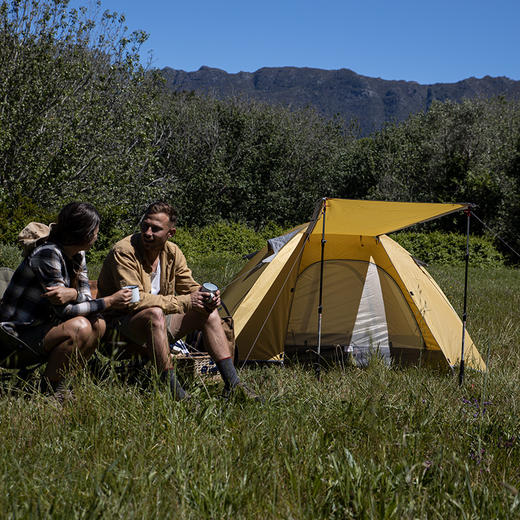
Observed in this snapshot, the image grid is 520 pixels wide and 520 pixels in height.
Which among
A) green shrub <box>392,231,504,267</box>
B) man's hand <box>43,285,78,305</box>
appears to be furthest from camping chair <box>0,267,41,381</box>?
green shrub <box>392,231,504,267</box>

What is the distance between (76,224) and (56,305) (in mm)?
491

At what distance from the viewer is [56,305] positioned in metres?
3.64

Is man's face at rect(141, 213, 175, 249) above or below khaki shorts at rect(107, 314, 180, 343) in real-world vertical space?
above

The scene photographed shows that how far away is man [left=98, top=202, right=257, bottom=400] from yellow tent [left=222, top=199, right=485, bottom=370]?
1.22m

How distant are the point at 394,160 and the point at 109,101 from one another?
1804cm

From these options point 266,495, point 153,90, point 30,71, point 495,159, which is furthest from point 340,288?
point 495,159

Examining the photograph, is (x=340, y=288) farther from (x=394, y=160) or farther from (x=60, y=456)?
(x=394, y=160)

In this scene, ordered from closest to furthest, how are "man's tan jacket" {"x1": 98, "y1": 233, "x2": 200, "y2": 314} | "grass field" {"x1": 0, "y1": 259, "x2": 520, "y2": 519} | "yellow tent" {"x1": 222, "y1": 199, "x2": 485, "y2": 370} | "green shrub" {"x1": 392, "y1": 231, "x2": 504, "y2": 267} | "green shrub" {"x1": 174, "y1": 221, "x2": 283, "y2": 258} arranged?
"grass field" {"x1": 0, "y1": 259, "x2": 520, "y2": 519}
"man's tan jacket" {"x1": 98, "y1": 233, "x2": 200, "y2": 314}
"yellow tent" {"x1": 222, "y1": 199, "x2": 485, "y2": 370}
"green shrub" {"x1": 174, "y1": 221, "x2": 283, "y2": 258}
"green shrub" {"x1": 392, "y1": 231, "x2": 504, "y2": 267}

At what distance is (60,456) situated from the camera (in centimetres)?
275

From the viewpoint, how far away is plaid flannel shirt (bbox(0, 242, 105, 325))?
3.61 metres

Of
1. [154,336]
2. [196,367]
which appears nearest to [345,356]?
[196,367]

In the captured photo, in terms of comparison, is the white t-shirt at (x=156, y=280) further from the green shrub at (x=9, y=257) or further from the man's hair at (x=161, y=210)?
the green shrub at (x=9, y=257)

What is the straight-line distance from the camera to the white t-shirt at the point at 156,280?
171 inches

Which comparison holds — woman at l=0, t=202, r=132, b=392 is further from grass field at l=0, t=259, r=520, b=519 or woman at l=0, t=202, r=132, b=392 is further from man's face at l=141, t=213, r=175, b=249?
man's face at l=141, t=213, r=175, b=249
